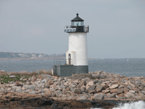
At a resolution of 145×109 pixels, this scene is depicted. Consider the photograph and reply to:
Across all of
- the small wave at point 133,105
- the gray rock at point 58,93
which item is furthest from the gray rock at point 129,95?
the gray rock at point 58,93

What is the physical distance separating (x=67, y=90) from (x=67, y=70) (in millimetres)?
3892

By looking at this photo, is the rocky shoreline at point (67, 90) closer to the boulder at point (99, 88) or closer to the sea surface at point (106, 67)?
the boulder at point (99, 88)

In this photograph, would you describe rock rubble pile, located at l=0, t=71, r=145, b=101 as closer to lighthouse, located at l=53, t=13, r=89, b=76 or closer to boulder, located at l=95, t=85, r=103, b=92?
boulder, located at l=95, t=85, r=103, b=92

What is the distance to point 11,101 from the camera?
48.3ft

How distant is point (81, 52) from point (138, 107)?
369 inches

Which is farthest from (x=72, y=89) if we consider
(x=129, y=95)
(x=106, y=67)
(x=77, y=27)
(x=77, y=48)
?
(x=106, y=67)

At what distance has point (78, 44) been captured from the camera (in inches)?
901

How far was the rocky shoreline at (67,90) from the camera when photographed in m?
15.3

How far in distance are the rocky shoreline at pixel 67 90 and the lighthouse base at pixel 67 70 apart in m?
0.58

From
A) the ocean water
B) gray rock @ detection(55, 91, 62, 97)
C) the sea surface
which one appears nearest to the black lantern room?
the sea surface

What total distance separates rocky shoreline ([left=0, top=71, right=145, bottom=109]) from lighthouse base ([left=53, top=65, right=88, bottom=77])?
1.90 feet

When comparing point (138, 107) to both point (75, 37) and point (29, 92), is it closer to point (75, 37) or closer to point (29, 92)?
point (29, 92)

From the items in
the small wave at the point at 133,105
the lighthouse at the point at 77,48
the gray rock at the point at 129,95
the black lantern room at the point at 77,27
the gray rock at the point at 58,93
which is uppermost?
the black lantern room at the point at 77,27

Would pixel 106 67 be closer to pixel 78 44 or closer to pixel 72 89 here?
pixel 78 44
